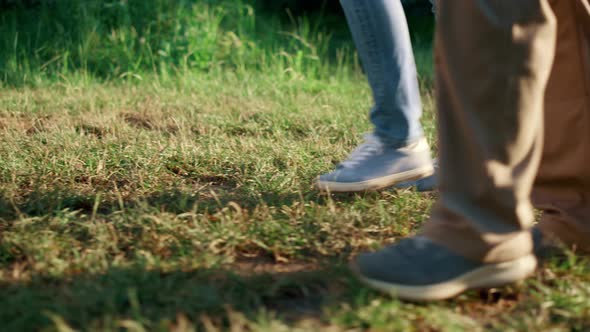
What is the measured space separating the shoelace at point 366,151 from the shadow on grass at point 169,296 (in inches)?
25.7

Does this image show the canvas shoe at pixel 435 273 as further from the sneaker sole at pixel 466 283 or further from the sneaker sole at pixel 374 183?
the sneaker sole at pixel 374 183

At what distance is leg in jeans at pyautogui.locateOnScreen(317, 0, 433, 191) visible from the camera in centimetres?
214

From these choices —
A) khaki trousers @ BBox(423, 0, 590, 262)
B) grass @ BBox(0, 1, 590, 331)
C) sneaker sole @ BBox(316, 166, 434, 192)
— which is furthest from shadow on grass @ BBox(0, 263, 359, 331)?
sneaker sole @ BBox(316, 166, 434, 192)

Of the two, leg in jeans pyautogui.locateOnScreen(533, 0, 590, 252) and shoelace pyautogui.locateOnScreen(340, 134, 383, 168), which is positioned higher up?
leg in jeans pyautogui.locateOnScreen(533, 0, 590, 252)

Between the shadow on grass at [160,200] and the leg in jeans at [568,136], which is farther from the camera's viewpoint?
the shadow on grass at [160,200]

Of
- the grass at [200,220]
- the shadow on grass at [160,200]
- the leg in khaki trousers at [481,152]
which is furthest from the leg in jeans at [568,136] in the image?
the shadow on grass at [160,200]

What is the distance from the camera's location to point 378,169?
7.19ft

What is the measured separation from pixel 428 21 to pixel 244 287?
6.84m

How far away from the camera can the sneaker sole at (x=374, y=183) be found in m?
2.16

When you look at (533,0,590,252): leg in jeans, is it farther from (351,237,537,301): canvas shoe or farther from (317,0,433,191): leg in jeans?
(317,0,433,191): leg in jeans

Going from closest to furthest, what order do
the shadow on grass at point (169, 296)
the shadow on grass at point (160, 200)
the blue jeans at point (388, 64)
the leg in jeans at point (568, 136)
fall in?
the shadow on grass at point (169, 296) < the leg in jeans at point (568, 136) < the shadow on grass at point (160, 200) < the blue jeans at point (388, 64)

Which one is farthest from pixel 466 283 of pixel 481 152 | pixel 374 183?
pixel 374 183

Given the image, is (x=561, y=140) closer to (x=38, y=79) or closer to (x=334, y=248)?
(x=334, y=248)

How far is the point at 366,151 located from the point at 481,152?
2.92 ft
